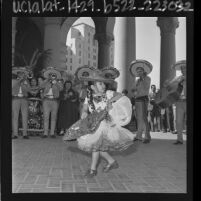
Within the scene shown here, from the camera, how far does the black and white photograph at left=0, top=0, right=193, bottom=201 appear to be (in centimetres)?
425

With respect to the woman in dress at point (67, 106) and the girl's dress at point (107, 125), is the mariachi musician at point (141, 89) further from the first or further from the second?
the woman in dress at point (67, 106)

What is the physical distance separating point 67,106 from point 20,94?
4.50 ft

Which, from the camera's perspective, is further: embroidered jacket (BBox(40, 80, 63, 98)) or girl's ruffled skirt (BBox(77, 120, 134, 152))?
embroidered jacket (BBox(40, 80, 63, 98))

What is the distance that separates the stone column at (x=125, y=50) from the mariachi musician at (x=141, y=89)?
964 mm

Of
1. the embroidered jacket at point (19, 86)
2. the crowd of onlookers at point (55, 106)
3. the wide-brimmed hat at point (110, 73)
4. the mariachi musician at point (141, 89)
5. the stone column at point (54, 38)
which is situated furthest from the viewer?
the stone column at point (54, 38)

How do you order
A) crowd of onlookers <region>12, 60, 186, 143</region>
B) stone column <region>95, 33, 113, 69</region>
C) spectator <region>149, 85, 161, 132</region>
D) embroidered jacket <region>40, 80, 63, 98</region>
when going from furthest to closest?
stone column <region>95, 33, 113, 69</region>
spectator <region>149, 85, 161, 132</region>
embroidered jacket <region>40, 80, 63, 98</region>
crowd of onlookers <region>12, 60, 186, 143</region>

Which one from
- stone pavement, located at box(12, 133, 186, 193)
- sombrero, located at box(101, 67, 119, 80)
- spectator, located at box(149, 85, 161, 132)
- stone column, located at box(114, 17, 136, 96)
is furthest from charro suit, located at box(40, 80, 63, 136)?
sombrero, located at box(101, 67, 119, 80)

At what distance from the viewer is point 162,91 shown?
7.45m

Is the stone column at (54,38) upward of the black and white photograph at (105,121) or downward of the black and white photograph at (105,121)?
upward

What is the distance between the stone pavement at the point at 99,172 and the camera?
4.35 meters

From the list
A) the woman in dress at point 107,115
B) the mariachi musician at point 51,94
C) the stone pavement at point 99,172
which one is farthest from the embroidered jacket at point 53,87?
the woman in dress at point 107,115

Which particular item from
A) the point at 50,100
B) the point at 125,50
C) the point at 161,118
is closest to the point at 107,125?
the point at 50,100

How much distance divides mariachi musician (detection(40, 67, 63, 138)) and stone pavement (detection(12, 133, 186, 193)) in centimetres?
187

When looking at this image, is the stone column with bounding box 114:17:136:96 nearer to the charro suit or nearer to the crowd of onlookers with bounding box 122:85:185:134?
the crowd of onlookers with bounding box 122:85:185:134
